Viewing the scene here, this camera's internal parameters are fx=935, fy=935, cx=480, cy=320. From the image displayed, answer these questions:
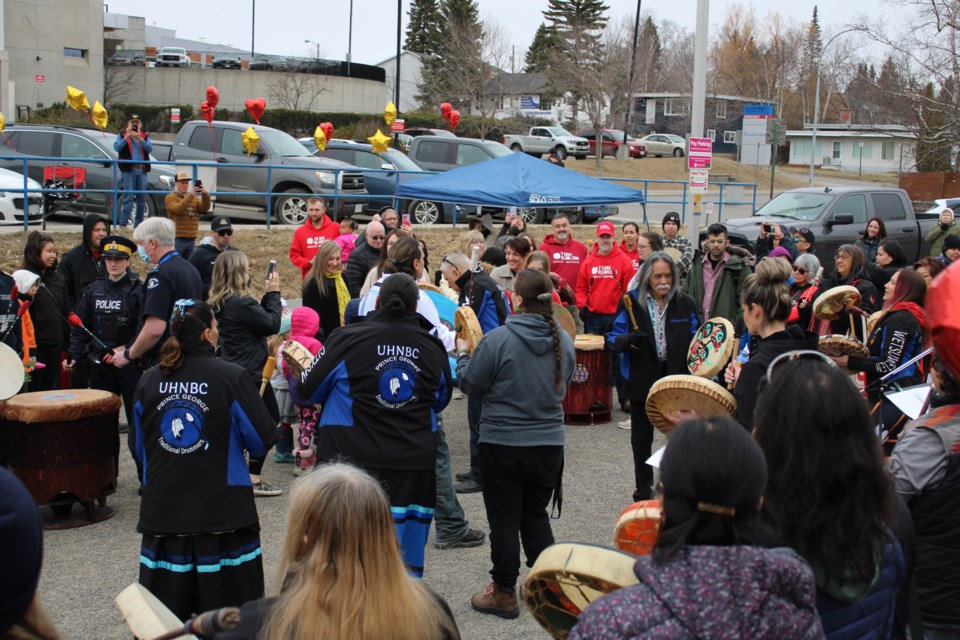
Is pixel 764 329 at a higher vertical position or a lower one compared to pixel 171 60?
lower

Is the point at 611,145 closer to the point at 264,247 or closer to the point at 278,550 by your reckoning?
the point at 264,247

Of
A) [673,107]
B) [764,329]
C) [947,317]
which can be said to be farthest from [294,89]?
[947,317]

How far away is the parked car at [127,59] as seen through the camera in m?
52.4

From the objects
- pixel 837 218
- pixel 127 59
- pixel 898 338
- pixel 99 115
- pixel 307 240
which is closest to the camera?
pixel 898 338

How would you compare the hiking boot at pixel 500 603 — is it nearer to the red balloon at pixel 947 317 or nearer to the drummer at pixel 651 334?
the drummer at pixel 651 334

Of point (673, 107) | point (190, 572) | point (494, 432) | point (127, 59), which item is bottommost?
point (190, 572)

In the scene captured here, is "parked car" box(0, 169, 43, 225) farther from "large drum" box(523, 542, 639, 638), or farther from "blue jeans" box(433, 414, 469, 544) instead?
"large drum" box(523, 542, 639, 638)

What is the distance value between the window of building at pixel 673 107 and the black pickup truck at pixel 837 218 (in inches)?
2450

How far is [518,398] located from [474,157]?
18.0 meters

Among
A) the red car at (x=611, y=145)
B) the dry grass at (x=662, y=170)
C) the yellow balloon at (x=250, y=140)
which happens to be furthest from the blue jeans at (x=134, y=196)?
the red car at (x=611, y=145)

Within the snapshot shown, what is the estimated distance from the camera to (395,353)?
15.3 ft

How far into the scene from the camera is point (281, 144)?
61.7 ft

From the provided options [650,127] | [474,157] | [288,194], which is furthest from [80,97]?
[650,127]

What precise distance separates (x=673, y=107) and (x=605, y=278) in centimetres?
7460
